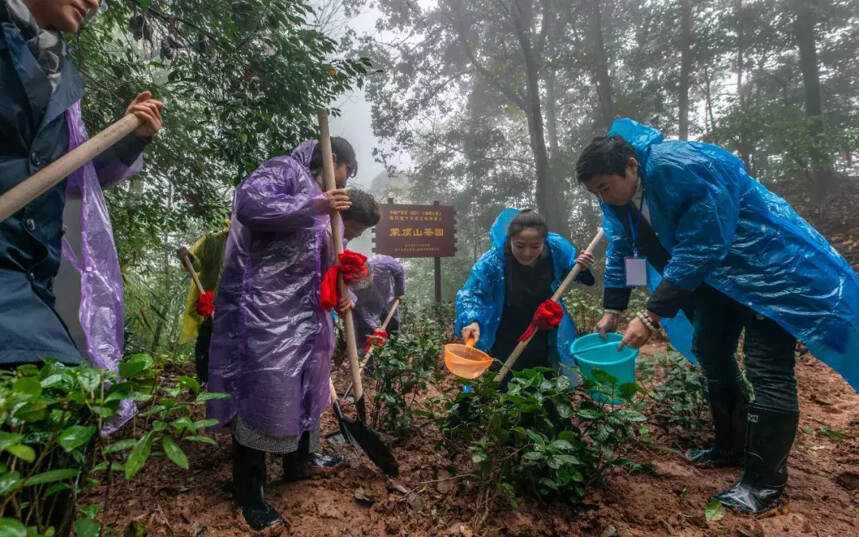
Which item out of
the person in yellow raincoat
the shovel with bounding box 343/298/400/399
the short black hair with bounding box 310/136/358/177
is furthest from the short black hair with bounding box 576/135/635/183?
the person in yellow raincoat

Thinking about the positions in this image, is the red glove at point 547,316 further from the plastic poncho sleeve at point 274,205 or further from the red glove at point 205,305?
the red glove at point 205,305

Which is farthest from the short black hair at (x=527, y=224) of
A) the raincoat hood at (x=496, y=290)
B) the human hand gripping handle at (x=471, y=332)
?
the human hand gripping handle at (x=471, y=332)

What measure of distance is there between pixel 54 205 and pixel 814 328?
10.5ft

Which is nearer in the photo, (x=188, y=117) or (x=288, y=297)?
(x=288, y=297)

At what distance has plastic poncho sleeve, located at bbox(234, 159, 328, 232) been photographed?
194cm

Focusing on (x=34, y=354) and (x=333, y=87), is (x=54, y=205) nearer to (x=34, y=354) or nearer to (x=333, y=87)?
(x=34, y=354)

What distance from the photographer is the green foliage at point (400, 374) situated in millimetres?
2795

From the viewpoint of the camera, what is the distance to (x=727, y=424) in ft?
8.14

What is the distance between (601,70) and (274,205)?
536 inches

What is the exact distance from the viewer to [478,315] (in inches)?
117

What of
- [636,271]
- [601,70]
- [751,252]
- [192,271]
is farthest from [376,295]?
[601,70]

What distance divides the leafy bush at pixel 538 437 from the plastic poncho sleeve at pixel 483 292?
96 centimetres

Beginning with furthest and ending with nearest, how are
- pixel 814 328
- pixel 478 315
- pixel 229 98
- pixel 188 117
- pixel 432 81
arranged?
pixel 432 81
pixel 188 117
pixel 229 98
pixel 478 315
pixel 814 328

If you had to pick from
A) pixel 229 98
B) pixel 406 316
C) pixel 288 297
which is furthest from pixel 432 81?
pixel 288 297
